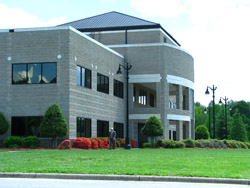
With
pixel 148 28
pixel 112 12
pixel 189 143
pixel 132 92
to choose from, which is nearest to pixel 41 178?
pixel 189 143

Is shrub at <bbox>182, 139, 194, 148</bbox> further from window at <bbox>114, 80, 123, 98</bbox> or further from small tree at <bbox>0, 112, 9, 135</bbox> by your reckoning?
small tree at <bbox>0, 112, 9, 135</bbox>

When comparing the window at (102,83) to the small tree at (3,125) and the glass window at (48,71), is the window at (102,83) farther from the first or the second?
the small tree at (3,125)

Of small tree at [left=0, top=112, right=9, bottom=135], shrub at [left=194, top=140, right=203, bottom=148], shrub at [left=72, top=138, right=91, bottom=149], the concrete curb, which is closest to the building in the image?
small tree at [left=0, top=112, right=9, bottom=135]

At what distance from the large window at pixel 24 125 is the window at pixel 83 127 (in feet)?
11.3

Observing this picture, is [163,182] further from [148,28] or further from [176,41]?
[176,41]

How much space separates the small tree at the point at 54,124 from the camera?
1335 inches

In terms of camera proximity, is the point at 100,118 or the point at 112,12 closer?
the point at 100,118

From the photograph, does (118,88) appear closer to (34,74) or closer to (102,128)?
(102,128)

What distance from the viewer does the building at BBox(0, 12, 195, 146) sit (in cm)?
3666

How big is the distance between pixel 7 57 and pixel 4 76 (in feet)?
5.09

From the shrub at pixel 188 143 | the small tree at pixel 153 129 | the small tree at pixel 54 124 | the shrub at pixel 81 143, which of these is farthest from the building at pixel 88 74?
the shrub at pixel 188 143

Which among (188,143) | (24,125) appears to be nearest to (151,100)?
(188,143)

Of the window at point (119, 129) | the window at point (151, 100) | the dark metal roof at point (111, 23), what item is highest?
the dark metal roof at point (111, 23)

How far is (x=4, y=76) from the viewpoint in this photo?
1457 inches
